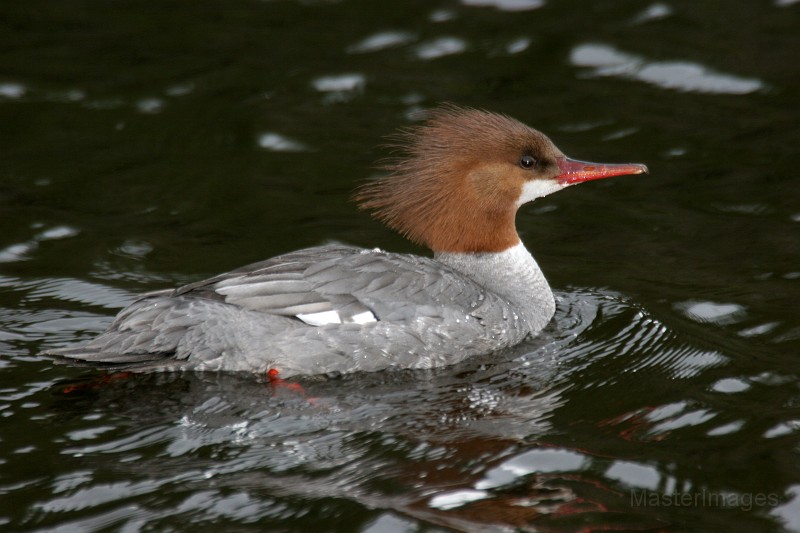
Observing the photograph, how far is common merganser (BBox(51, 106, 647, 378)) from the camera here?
620 centimetres

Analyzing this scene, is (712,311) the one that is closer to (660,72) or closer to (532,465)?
(532,465)

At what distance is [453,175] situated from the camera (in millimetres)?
7109

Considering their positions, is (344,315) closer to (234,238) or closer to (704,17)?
(234,238)

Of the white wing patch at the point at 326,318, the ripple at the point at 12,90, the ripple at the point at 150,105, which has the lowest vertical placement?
the white wing patch at the point at 326,318

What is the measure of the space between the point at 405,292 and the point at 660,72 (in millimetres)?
4985

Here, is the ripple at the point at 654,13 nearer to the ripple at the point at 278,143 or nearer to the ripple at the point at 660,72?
the ripple at the point at 660,72

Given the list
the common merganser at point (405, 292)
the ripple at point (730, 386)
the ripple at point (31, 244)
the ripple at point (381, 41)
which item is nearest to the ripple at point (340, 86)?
the ripple at point (381, 41)

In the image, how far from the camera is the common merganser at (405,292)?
6.20 meters

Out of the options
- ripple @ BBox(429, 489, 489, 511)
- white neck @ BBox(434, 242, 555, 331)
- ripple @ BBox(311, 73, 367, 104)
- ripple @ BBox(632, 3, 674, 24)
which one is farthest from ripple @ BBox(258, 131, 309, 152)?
ripple @ BBox(429, 489, 489, 511)

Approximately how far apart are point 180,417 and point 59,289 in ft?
6.80

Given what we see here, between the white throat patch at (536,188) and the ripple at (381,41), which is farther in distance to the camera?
the ripple at (381,41)

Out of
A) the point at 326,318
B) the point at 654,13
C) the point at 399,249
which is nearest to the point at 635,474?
the point at 326,318

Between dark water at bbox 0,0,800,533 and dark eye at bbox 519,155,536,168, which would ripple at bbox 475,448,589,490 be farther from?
dark eye at bbox 519,155,536,168

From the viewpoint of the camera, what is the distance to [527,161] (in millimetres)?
7195
